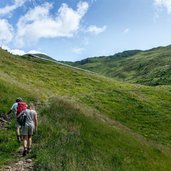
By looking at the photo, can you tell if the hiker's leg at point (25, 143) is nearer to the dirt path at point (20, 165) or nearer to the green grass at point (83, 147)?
the dirt path at point (20, 165)

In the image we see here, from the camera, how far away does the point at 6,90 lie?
108ft

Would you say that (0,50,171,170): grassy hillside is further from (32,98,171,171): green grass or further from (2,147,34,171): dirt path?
(2,147,34,171): dirt path

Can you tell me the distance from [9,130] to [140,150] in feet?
30.5

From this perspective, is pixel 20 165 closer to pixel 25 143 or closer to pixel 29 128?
pixel 25 143

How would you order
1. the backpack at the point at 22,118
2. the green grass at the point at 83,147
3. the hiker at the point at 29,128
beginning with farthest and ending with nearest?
the backpack at the point at 22,118, the hiker at the point at 29,128, the green grass at the point at 83,147

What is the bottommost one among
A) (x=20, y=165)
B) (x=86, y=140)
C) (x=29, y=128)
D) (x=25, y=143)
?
(x=20, y=165)

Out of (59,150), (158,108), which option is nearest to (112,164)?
(59,150)

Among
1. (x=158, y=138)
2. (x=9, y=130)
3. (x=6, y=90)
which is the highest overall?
(x=6, y=90)

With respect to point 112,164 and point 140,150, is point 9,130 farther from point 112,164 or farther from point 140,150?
point 140,150

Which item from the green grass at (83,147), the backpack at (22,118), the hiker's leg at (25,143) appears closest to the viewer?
the green grass at (83,147)

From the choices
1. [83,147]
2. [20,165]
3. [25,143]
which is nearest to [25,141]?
[25,143]

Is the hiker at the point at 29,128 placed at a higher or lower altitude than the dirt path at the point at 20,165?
higher

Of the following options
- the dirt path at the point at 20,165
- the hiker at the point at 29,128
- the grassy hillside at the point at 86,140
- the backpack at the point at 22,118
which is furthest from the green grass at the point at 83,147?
the backpack at the point at 22,118

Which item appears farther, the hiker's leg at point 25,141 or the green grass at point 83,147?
the hiker's leg at point 25,141
